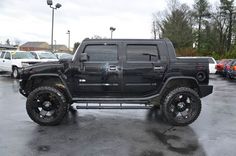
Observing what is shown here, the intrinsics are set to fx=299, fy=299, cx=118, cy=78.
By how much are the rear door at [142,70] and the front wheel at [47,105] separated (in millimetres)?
1504

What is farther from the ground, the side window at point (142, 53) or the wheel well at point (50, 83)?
the side window at point (142, 53)

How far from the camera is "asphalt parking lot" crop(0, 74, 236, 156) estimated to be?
5062 millimetres

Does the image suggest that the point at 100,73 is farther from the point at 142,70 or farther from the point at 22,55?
the point at 22,55

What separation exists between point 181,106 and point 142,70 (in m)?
1.25

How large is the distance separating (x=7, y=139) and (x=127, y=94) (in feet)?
9.18

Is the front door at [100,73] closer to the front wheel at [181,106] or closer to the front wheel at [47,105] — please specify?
the front wheel at [47,105]

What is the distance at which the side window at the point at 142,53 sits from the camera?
6980 mm

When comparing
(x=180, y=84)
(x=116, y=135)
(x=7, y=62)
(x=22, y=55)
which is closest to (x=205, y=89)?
(x=180, y=84)

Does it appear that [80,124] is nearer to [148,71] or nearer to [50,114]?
[50,114]

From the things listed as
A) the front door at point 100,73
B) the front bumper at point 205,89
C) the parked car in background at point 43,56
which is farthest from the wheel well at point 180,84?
the parked car in background at point 43,56

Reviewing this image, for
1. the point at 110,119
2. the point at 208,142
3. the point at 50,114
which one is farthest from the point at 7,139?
the point at 208,142

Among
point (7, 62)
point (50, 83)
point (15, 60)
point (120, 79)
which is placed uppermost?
point (15, 60)

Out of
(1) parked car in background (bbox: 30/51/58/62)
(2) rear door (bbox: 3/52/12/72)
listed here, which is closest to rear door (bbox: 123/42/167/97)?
(1) parked car in background (bbox: 30/51/58/62)

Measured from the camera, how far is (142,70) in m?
6.88
